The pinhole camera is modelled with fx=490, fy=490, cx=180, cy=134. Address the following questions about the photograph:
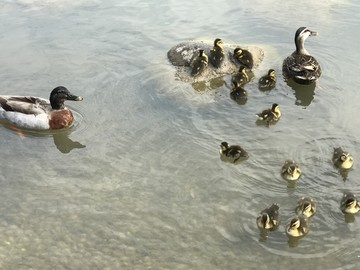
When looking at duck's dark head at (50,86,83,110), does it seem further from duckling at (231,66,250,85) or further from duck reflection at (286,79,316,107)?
duck reflection at (286,79,316,107)

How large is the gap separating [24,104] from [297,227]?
4621mm

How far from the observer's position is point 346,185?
5902mm

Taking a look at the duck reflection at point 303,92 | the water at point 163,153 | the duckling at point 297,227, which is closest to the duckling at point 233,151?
the water at point 163,153

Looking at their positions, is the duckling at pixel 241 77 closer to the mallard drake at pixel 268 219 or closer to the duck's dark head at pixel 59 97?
the duck's dark head at pixel 59 97

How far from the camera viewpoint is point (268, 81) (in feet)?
26.7

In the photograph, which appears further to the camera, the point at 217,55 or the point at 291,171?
the point at 217,55

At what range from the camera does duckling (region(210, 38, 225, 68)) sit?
345 inches

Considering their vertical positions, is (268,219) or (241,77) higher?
(268,219)

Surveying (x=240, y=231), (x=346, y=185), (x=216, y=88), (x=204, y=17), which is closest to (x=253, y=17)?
(x=204, y=17)

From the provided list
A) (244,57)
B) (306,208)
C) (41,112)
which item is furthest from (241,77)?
(306,208)

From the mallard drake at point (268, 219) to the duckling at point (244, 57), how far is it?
4064 millimetres

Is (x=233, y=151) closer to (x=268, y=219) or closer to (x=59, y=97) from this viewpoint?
(x=268, y=219)

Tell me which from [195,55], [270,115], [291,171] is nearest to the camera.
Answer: [291,171]

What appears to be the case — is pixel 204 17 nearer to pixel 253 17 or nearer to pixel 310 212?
pixel 253 17
